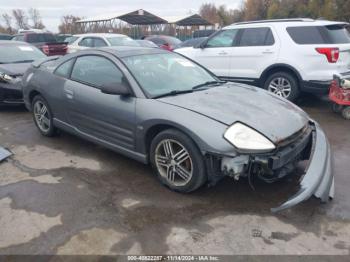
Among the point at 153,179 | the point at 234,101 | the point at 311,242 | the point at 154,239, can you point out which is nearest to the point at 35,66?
the point at 153,179

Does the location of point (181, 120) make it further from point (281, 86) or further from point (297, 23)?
point (297, 23)

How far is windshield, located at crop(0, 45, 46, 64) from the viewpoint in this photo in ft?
24.3

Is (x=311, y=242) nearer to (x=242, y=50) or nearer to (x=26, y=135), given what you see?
(x=26, y=135)

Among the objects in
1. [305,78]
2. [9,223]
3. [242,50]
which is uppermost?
[242,50]

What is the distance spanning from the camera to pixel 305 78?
646cm

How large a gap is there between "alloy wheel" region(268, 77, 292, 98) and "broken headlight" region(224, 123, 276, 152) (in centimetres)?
422

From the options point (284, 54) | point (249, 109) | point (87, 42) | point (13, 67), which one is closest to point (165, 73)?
point (249, 109)

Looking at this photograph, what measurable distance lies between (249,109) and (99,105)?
1.76 m

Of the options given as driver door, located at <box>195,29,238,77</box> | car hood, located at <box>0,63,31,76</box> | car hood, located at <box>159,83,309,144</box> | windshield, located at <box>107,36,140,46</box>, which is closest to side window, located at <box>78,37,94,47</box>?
windshield, located at <box>107,36,140,46</box>

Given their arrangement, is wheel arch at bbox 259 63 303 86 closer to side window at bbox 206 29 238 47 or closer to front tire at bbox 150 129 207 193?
side window at bbox 206 29 238 47

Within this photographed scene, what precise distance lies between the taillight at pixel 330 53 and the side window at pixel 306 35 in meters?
0.21

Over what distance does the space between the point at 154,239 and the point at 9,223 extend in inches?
Result: 53.7

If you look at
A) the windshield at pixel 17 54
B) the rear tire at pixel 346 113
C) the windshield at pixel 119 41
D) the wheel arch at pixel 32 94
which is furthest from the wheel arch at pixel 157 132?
the windshield at pixel 119 41

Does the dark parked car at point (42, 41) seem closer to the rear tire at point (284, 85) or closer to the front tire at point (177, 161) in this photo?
the rear tire at point (284, 85)
